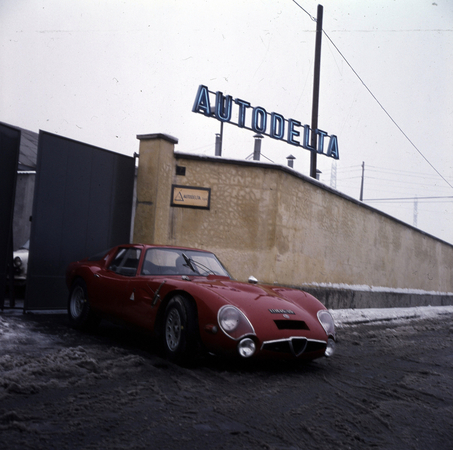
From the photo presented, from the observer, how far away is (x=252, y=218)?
1097cm

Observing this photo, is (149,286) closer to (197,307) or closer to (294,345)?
(197,307)

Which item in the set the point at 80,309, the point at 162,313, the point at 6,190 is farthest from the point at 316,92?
the point at 162,313

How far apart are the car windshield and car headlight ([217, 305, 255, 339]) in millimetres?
1370

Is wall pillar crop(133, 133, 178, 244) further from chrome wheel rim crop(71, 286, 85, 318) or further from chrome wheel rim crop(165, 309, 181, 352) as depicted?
chrome wheel rim crop(165, 309, 181, 352)

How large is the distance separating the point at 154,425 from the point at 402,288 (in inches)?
675

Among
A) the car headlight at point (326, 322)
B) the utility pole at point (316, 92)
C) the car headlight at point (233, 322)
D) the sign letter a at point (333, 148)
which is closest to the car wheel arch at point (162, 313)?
the car headlight at point (233, 322)

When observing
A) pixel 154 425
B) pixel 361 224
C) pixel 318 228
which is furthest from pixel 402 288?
pixel 154 425

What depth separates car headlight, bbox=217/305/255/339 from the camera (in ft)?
14.9

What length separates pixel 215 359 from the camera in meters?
5.19

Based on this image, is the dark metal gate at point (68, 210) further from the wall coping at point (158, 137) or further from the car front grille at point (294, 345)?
the car front grille at point (294, 345)

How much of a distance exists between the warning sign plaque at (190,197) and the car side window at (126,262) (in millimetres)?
3873

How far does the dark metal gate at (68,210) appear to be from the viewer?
8539 millimetres

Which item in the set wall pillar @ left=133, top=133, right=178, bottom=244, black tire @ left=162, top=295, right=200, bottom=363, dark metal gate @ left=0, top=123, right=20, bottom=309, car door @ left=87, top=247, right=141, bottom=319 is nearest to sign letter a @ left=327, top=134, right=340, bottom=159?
wall pillar @ left=133, top=133, right=178, bottom=244

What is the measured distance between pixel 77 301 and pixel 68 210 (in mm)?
2642
